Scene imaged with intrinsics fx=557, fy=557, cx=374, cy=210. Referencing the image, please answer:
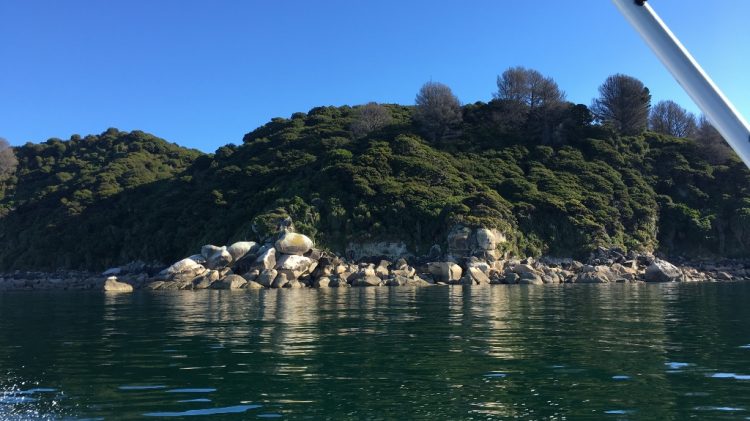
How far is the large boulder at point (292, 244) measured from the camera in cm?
5153

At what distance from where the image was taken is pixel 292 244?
5172cm

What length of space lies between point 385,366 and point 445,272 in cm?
3660

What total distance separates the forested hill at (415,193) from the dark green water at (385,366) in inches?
1557

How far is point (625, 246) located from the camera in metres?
61.5

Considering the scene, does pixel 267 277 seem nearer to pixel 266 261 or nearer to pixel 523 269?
pixel 266 261

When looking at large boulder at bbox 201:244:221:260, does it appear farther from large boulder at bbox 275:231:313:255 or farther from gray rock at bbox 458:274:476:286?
gray rock at bbox 458:274:476:286

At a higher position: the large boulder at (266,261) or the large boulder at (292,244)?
the large boulder at (292,244)

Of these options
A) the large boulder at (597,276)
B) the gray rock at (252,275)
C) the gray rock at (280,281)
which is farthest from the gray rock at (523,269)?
the gray rock at (252,275)

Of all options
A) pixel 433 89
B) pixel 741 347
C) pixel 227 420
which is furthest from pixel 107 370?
pixel 433 89

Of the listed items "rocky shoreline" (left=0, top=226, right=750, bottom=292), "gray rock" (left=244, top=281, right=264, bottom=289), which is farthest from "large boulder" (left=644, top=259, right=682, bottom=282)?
"gray rock" (left=244, top=281, right=264, bottom=289)

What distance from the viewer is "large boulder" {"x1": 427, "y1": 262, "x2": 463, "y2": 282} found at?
46844 mm

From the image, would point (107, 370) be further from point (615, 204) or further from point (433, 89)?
point (433, 89)

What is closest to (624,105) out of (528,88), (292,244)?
(528,88)

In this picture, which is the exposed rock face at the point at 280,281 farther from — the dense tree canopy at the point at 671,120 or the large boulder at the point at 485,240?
the dense tree canopy at the point at 671,120
